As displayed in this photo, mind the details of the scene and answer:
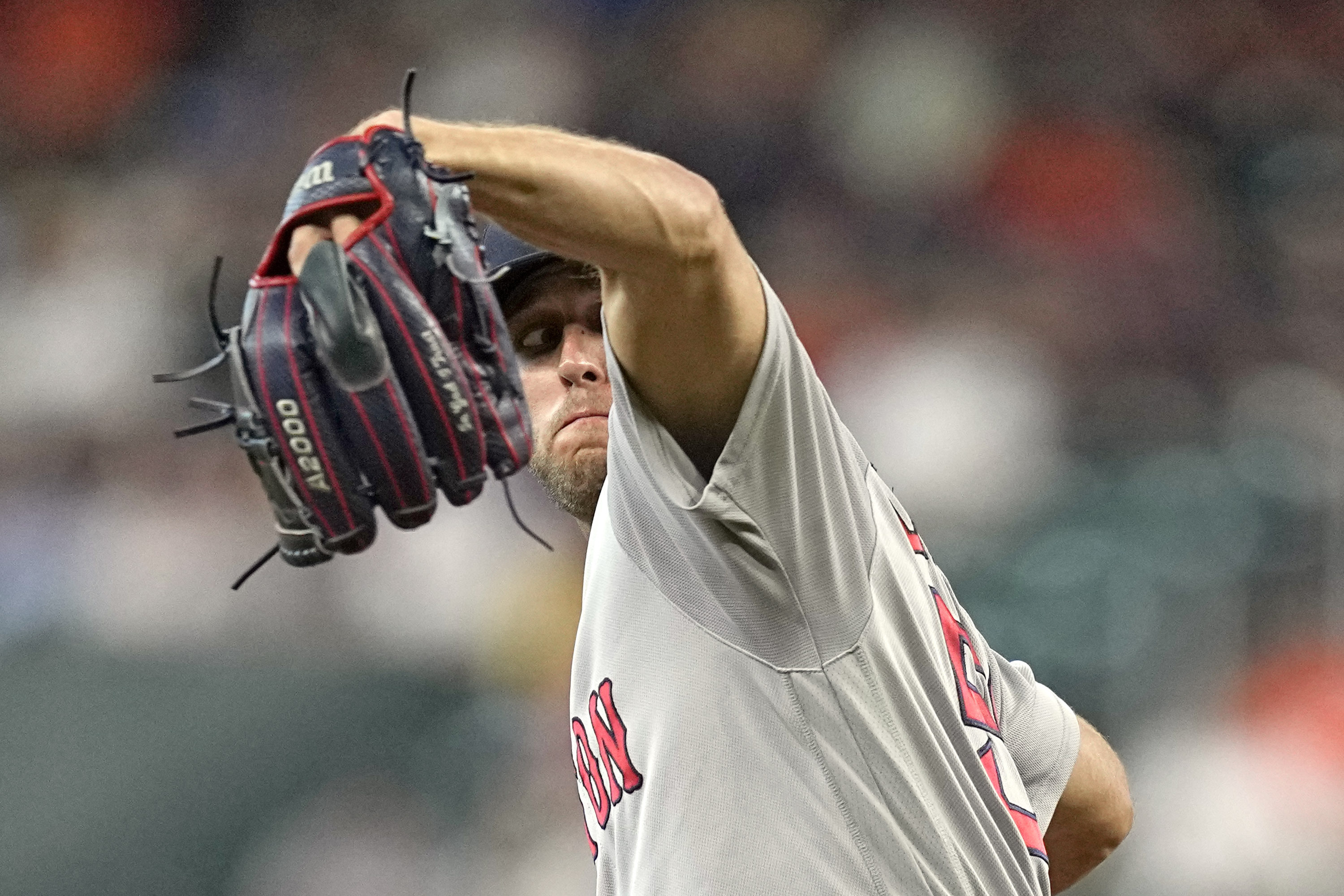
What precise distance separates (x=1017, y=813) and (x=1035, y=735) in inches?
11.1

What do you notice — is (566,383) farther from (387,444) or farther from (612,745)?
(387,444)

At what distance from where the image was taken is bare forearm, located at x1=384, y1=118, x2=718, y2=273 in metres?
1.11

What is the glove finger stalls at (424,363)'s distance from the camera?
111cm

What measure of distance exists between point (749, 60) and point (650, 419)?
3409 millimetres

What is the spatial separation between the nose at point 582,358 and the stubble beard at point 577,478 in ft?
0.29

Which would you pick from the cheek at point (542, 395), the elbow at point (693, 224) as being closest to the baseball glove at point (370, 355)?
the elbow at point (693, 224)

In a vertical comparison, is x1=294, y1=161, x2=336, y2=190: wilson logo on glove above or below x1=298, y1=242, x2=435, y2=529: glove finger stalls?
above

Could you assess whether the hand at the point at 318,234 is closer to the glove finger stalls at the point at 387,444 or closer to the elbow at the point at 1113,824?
the glove finger stalls at the point at 387,444

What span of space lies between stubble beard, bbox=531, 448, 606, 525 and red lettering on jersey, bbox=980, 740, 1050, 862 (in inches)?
21.6

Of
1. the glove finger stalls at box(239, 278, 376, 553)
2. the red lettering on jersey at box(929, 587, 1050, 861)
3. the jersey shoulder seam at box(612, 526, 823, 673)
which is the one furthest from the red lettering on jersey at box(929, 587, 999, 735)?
the glove finger stalls at box(239, 278, 376, 553)

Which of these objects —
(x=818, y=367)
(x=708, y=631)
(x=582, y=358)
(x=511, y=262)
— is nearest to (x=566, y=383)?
(x=582, y=358)

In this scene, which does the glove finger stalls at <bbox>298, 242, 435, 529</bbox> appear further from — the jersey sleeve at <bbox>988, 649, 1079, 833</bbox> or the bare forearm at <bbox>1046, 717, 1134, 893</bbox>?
the bare forearm at <bbox>1046, 717, 1134, 893</bbox>

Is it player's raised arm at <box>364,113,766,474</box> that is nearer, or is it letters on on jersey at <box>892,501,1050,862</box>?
player's raised arm at <box>364,113,766,474</box>

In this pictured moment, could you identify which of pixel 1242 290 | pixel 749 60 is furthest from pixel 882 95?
pixel 1242 290
